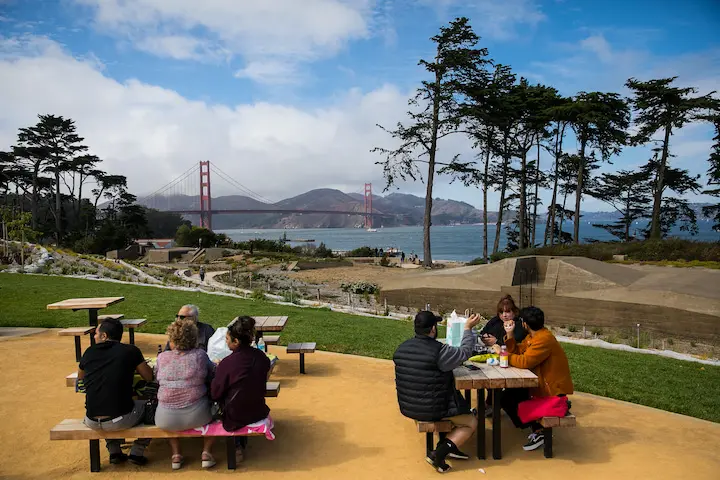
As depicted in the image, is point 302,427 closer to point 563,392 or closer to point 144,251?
point 563,392

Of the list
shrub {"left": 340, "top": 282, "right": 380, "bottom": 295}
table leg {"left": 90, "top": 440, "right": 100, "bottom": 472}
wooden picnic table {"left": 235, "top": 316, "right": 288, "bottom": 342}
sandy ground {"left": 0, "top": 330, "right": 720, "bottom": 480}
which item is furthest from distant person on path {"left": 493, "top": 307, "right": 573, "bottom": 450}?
shrub {"left": 340, "top": 282, "right": 380, "bottom": 295}

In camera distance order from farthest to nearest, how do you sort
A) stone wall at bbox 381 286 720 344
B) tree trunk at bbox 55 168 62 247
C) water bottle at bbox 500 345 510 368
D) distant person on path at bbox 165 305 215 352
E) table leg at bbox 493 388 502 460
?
tree trunk at bbox 55 168 62 247
stone wall at bbox 381 286 720 344
distant person on path at bbox 165 305 215 352
water bottle at bbox 500 345 510 368
table leg at bbox 493 388 502 460

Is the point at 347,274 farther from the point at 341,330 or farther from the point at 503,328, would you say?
the point at 503,328

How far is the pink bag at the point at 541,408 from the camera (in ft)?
13.1

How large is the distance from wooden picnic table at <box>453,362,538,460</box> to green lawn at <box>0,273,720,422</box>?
7.59ft

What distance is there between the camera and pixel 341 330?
354 inches

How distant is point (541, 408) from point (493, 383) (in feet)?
1.71

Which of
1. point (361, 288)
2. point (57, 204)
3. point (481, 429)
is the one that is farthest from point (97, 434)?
point (57, 204)

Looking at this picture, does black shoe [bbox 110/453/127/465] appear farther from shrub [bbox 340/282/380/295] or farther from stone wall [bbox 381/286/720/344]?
shrub [bbox 340/282/380/295]

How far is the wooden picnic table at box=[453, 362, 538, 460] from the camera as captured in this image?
386 centimetres

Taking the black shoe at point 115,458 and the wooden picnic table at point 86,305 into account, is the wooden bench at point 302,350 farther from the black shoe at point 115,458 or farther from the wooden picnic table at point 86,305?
the black shoe at point 115,458

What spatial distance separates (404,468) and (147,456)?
1964 millimetres

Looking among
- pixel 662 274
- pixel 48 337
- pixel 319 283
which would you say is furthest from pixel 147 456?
pixel 319 283

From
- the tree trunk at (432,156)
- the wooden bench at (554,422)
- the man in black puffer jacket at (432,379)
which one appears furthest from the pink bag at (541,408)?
the tree trunk at (432,156)
